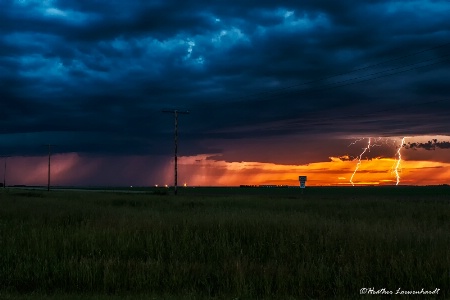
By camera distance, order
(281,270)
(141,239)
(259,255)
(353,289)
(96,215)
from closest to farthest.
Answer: (353,289), (281,270), (259,255), (141,239), (96,215)

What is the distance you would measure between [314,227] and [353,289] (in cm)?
793

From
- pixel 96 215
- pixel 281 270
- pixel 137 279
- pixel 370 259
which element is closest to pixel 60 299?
pixel 137 279

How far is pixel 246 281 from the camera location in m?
11.1

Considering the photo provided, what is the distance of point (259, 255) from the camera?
14.8 m

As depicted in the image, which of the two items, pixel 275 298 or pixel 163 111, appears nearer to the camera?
pixel 275 298

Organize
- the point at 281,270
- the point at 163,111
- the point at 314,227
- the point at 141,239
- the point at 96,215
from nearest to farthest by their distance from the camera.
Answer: the point at 281,270 → the point at 141,239 → the point at 314,227 → the point at 96,215 → the point at 163,111

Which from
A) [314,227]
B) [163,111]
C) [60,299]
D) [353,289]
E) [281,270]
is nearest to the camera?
[60,299]

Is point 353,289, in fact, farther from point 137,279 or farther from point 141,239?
point 141,239

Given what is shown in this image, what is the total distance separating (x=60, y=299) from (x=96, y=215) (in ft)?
59.9

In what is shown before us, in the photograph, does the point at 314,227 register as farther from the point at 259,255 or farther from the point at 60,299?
the point at 60,299

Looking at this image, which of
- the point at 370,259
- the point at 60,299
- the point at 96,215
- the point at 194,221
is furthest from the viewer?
the point at 96,215

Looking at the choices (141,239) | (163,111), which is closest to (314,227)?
(141,239)

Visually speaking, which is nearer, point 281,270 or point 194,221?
point 281,270

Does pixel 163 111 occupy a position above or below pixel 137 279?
above
